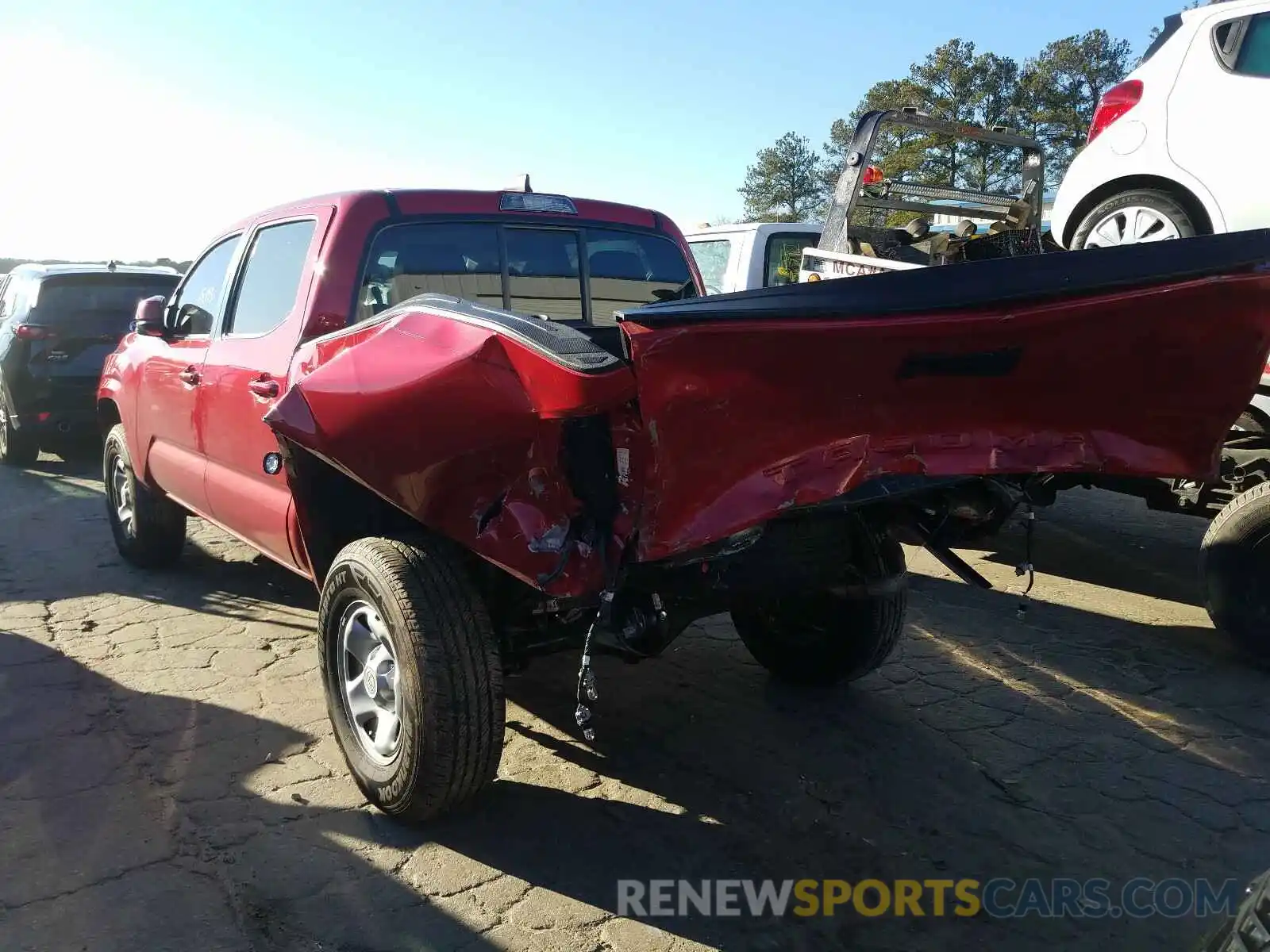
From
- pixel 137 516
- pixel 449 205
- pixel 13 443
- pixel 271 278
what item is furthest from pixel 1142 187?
pixel 13 443

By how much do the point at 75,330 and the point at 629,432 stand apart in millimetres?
8601

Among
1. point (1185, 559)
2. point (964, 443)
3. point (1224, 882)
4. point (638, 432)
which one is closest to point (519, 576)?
point (638, 432)

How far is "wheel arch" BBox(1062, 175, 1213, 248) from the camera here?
→ 225 inches

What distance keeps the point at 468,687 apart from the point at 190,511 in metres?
2.88

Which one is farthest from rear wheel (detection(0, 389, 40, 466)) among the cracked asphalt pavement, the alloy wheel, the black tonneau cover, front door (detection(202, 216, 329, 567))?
the black tonneau cover

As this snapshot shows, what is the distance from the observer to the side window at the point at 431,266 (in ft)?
11.9

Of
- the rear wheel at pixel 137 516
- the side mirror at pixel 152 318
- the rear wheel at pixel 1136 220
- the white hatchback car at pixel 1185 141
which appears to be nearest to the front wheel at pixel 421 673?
the side mirror at pixel 152 318

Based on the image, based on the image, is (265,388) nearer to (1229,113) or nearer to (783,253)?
(783,253)

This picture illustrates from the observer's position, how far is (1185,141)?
18.9 feet

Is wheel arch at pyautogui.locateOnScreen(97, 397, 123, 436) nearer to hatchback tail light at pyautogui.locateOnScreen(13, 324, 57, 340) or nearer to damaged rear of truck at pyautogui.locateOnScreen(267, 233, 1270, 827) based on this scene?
hatchback tail light at pyautogui.locateOnScreen(13, 324, 57, 340)

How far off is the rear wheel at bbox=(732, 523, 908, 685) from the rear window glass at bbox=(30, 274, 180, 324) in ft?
24.1

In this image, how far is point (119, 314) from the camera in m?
9.35

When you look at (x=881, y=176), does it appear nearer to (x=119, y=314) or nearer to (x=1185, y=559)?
(x=1185, y=559)

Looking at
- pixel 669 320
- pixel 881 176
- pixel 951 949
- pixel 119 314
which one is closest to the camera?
pixel 669 320
